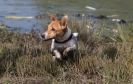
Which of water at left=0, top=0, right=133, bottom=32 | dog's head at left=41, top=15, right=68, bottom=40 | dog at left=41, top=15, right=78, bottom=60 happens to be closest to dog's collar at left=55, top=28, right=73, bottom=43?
dog at left=41, top=15, right=78, bottom=60

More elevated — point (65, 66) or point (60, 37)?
point (60, 37)

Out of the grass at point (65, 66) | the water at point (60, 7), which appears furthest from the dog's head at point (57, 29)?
the water at point (60, 7)

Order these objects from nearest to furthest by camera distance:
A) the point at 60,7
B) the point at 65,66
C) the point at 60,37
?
the point at 65,66
the point at 60,37
the point at 60,7

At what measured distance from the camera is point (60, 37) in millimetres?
8602

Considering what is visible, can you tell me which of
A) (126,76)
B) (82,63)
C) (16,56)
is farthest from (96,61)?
(16,56)

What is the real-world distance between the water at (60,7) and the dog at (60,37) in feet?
22.5

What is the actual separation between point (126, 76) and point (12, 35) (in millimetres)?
3955

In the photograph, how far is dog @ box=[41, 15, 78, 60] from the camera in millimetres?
8492

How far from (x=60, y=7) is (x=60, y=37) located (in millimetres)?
11709

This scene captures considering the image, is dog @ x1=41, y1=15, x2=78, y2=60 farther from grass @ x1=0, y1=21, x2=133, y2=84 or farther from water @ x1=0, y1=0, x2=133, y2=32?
water @ x1=0, y1=0, x2=133, y2=32

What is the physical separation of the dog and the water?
6.86m

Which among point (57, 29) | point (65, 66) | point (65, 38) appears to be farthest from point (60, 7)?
point (65, 66)

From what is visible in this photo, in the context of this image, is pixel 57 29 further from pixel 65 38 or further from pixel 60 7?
pixel 60 7

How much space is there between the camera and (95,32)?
11.6 meters
